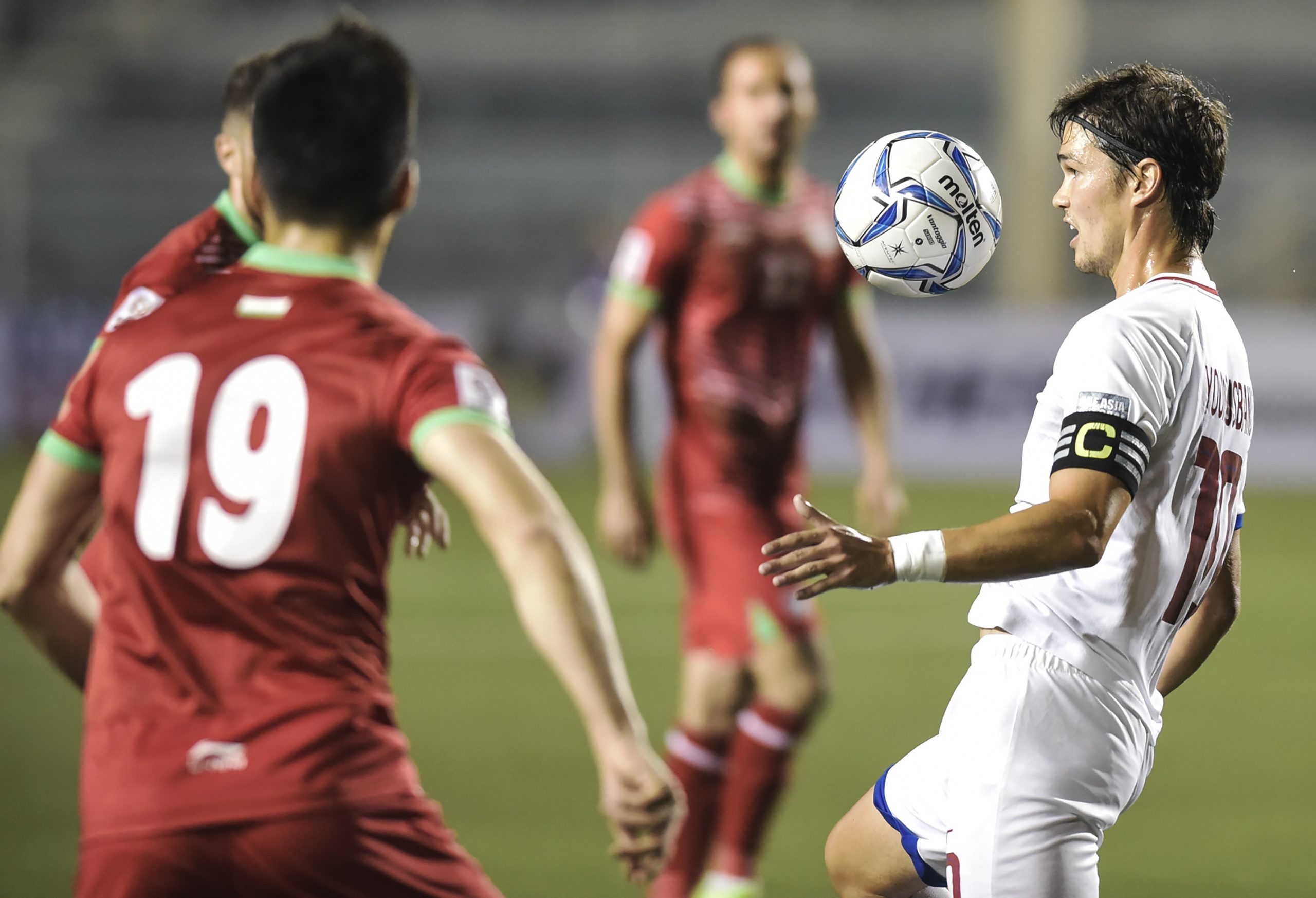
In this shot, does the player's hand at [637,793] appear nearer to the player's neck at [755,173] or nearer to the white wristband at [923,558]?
the white wristband at [923,558]

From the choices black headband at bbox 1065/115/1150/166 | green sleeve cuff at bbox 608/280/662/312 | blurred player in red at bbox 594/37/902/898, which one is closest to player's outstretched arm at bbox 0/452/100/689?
black headband at bbox 1065/115/1150/166

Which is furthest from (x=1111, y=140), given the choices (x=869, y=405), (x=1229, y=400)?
(x=869, y=405)

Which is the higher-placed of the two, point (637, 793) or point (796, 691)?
point (637, 793)

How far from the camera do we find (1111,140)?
281cm

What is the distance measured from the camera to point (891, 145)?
3398mm

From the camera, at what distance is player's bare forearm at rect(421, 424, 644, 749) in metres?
2.28

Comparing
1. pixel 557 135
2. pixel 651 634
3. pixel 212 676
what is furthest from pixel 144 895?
pixel 557 135

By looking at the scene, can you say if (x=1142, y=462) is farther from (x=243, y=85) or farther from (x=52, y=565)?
(x=243, y=85)

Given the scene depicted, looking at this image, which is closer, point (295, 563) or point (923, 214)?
point (295, 563)

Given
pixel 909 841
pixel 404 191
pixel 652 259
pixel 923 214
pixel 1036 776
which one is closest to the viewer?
pixel 404 191

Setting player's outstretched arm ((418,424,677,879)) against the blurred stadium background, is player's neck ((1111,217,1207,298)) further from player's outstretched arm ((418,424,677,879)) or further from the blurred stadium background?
player's outstretched arm ((418,424,677,879))

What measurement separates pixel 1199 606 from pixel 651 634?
6.18m

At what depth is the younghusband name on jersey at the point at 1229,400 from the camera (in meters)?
2.73

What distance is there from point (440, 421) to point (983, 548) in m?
0.83
